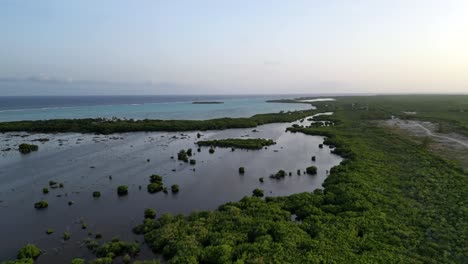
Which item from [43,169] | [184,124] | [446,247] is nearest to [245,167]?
[446,247]

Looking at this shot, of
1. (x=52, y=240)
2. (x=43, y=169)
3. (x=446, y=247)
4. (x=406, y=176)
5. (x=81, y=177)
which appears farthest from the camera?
(x=43, y=169)

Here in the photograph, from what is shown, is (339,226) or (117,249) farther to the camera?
(339,226)

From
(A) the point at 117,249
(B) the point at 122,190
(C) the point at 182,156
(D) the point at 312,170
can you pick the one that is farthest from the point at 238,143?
(A) the point at 117,249

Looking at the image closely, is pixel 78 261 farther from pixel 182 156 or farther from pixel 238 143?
pixel 238 143

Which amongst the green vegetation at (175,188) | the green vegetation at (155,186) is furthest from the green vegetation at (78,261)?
the green vegetation at (175,188)

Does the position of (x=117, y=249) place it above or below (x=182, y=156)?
below

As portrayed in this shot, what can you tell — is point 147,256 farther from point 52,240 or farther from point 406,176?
point 406,176

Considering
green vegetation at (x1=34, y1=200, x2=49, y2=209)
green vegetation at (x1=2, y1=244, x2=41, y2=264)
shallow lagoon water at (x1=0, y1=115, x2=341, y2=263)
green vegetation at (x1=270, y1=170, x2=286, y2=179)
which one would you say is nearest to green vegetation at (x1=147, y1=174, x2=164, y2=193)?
shallow lagoon water at (x1=0, y1=115, x2=341, y2=263)
